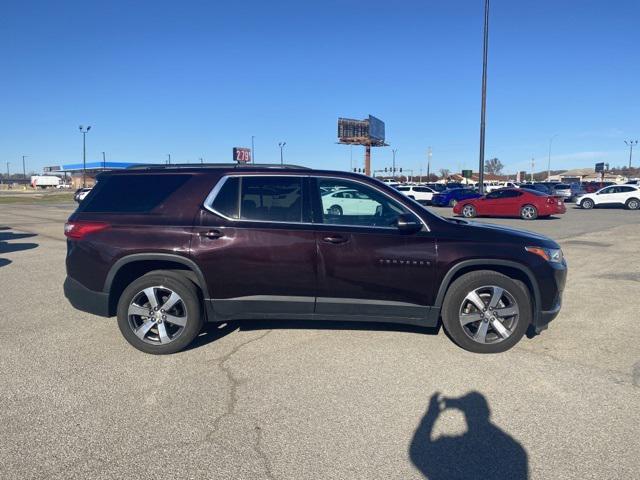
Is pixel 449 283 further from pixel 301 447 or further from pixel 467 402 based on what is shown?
pixel 301 447

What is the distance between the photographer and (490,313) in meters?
4.27

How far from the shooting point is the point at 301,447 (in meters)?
2.84

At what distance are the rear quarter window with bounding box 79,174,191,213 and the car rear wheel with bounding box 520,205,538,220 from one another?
63.2 feet

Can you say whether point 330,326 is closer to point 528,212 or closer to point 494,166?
point 528,212

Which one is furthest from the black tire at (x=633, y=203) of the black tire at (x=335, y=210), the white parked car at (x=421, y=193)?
the black tire at (x=335, y=210)

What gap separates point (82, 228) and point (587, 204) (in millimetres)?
30761

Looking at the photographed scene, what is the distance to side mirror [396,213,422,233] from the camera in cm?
416

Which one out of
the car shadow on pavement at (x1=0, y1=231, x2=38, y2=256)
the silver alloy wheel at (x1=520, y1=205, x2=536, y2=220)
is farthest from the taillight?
the silver alloy wheel at (x1=520, y1=205, x2=536, y2=220)

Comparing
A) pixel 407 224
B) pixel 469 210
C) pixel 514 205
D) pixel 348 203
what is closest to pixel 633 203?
pixel 514 205

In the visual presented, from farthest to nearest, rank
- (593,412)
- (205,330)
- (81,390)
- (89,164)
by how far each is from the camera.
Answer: (89,164) → (205,330) → (81,390) → (593,412)

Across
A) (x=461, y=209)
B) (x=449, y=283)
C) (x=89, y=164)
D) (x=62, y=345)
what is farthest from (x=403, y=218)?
(x=89, y=164)

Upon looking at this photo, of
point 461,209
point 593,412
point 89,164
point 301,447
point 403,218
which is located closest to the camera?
point 301,447

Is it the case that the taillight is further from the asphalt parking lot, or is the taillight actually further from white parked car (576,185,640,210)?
white parked car (576,185,640,210)

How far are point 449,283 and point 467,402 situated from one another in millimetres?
1193
